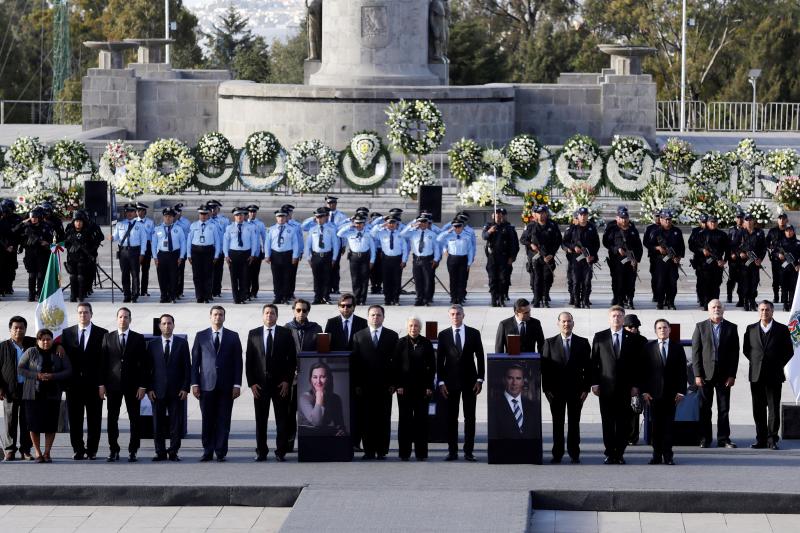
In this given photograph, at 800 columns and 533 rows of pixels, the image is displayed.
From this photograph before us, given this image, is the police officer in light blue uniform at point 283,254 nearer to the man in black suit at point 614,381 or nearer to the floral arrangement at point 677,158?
the man in black suit at point 614,381

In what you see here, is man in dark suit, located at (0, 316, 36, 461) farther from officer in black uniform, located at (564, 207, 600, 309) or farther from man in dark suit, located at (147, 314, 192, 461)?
officer in black uniform, located at (564, 207, 600, 309)

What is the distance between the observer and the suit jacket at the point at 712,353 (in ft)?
48.7

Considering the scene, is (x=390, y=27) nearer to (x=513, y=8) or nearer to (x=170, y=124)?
(x=170, y=124)

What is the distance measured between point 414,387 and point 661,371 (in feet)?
6.56

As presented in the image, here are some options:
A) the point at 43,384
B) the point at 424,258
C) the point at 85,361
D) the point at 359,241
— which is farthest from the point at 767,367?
the point at 359,241

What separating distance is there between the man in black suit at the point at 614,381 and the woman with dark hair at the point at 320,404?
6.84 ft

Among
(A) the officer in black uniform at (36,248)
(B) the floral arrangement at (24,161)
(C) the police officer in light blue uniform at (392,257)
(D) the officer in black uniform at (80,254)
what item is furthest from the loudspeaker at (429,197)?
(B) the floral arrangement at (24,161)

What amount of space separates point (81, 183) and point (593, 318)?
12138 millimetres

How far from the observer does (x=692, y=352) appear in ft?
49.1

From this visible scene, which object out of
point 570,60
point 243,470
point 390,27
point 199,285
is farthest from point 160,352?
point 570,60

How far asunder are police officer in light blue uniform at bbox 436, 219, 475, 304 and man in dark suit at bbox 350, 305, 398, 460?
7.85 metres

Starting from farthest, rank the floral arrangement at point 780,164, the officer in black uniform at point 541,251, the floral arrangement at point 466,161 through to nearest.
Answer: the floral arrangement at point 466,161
the floral arrangement at point 780,164
the officer in black uniform at point 541,251

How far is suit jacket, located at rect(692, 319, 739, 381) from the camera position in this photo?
585 inches

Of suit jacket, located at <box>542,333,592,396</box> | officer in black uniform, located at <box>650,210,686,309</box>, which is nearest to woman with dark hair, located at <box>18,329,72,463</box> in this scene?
suit jacket, located at <box>542,333,592,396</box>
